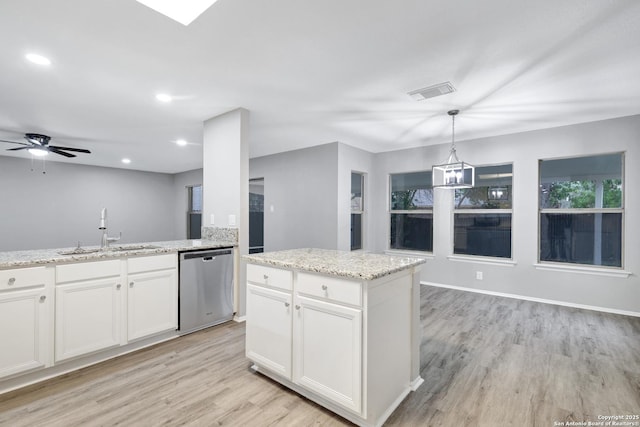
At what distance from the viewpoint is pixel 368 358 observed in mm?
1654

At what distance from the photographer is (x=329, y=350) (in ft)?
5.93

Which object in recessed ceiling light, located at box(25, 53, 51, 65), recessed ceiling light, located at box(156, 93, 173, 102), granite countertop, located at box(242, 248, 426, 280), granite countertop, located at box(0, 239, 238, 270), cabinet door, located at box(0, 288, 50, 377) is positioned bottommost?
cabinet door, located at box(0, 288, 50, 377)

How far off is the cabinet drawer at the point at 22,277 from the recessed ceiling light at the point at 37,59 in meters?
1.63

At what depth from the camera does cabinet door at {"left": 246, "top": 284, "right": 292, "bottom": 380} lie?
2047 millimetres

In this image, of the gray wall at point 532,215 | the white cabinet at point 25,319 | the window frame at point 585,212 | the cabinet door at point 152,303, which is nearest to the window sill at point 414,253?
the gray wall at point 532,215

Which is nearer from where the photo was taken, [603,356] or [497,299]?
[603,356]

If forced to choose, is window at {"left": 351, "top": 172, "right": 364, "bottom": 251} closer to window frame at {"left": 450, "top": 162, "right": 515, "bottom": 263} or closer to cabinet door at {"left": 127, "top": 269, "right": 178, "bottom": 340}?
window frame at {"left": 450, "top": 162, "right": 515, "bottom": 263}

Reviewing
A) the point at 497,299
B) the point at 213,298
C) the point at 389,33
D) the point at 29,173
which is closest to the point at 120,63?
the point at 389,33

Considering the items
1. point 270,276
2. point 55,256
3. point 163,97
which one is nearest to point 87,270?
point 55,256

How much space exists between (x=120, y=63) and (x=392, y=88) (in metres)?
2.39

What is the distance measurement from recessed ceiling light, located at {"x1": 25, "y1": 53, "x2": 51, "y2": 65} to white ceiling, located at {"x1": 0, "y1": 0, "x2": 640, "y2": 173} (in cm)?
5

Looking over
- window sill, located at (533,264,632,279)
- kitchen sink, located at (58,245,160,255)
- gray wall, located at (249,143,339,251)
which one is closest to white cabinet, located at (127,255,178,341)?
kitchen sink, located at (58,245,160,255)

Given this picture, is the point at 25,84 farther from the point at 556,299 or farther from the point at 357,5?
the point at 556,299

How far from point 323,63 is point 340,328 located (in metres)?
2.04
